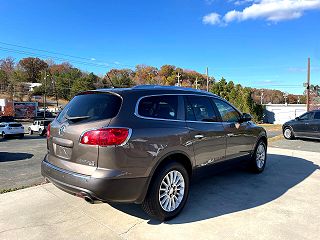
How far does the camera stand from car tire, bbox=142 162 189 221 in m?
3.79

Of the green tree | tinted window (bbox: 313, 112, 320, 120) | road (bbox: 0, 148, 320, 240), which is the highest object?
the green tree

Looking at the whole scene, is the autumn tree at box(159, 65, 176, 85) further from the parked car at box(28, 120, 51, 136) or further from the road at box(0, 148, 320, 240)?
the road at box(0, 148, 320, 240)

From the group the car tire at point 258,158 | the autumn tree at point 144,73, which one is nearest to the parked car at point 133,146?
the car tire at point 258,158

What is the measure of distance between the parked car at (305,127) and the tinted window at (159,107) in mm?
10988

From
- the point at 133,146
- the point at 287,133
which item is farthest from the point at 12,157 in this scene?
the point at 287,133

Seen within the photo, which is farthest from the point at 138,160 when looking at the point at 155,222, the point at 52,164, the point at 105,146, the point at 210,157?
the point at 210,157

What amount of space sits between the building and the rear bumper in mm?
50321

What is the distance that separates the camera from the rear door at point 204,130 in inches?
174

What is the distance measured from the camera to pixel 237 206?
4.48 metres

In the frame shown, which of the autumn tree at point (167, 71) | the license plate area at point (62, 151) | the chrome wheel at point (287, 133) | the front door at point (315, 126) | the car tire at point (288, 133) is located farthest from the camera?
the autumn tree at point (167, 71)

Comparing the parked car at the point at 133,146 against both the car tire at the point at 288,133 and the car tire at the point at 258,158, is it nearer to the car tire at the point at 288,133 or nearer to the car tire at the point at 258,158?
the car tire at the point at 258,158

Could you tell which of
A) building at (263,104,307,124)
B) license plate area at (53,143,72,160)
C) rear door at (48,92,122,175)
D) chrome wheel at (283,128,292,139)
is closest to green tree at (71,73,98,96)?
building at (263,104,307,124)

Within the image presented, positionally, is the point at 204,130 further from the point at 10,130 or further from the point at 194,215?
the point at 10,130

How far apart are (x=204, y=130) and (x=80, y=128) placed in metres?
1.93
